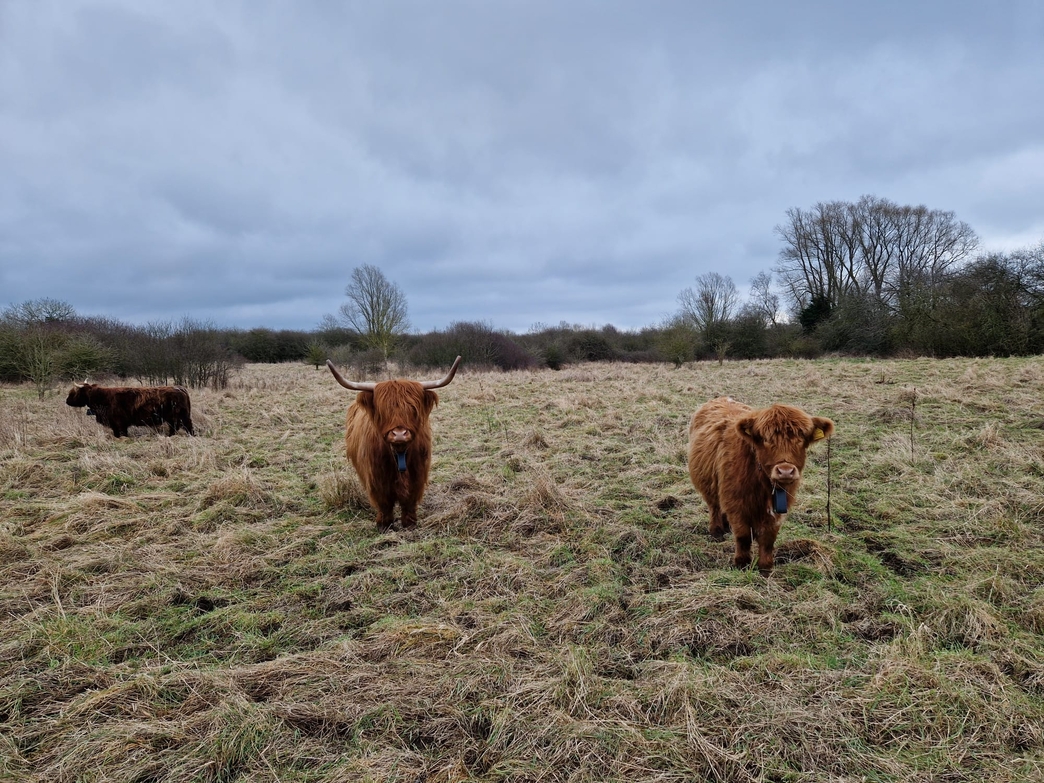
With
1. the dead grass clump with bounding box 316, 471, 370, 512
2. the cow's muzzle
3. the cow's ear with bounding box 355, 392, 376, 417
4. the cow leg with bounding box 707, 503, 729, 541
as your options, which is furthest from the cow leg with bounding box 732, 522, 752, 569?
the dead grass clump with bounding box 316, 471, 370, 512

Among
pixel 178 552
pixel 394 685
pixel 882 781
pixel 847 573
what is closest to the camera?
pixel 882 781

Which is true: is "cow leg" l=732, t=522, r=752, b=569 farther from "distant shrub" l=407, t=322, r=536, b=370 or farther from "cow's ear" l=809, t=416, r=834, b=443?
"distant shrub" l=407, t=322, r=536, b=370

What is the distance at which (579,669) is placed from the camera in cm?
236

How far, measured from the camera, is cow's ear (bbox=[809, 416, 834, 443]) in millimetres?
3240

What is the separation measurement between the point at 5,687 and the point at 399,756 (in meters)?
2.13

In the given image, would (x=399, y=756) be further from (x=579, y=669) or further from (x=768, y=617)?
(x=768, y=617)

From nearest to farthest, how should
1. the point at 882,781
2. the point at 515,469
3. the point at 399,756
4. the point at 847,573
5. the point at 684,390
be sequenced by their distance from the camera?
the point at 882,781 < the point at 399,756 < the point at 847,573 < the point at 515,469 < the point at 684,390

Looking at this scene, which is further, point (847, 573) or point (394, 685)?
point (847, 573)

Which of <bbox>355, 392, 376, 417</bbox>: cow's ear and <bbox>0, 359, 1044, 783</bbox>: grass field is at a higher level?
<bbox>355, 392, 376, 417</bbox>: cow's ear

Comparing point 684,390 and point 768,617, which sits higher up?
point 684,390

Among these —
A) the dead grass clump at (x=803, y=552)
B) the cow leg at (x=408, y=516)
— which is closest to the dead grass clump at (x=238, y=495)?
the cow leg at (x=408, y=516)

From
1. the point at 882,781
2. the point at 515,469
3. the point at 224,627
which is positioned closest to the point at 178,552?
the point at 224,627

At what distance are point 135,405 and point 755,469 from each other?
10.7 meters

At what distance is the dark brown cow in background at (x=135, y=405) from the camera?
29.5 feet
